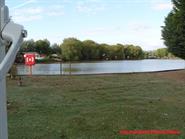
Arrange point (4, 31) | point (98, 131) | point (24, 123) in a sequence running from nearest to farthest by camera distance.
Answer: point (4, 31)
point (98, 131)
point (24, 123)

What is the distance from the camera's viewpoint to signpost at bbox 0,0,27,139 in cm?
139

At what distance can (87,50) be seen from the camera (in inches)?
1555

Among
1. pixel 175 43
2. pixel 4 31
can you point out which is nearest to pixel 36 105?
pixel 4 31

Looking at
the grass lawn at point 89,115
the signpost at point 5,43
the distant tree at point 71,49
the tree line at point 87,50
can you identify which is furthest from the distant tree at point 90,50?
the signpost at point 5,43

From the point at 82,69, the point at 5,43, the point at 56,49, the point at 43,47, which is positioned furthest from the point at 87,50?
the point at 5,43

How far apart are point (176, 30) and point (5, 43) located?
945 inches

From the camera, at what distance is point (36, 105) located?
977 centimetres

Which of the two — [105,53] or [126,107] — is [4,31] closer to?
[126,107]

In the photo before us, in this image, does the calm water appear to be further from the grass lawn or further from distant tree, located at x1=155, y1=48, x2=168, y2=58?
distant tree, located at x1=155, y1=48, x2=168, y2=58

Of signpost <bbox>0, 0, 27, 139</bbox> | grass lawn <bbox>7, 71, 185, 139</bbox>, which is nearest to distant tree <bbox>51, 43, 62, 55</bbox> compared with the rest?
grass lawn <bbox>7, 71, 185, 139</bbox>

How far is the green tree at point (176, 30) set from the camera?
80.3ft

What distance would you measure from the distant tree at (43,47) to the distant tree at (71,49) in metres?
1.17

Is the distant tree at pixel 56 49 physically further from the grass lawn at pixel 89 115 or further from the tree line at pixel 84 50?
the grass lawn at pixel 89 115

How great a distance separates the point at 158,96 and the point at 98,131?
572cm
